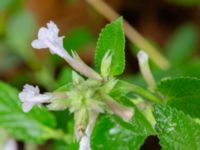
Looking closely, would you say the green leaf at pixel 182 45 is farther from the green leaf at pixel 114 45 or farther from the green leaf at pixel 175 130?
the green leaf at pixel 175 130

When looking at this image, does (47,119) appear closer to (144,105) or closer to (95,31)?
(144,105)

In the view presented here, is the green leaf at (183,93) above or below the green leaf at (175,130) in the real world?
above

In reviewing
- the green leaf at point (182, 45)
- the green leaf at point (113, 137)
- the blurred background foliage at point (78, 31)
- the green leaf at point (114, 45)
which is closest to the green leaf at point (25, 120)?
the green leaf at point (113, 137)

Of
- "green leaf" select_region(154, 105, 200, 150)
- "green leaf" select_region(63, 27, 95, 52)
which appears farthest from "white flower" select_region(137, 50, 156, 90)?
"green leaf" select_region(63, 27, 95, 52)

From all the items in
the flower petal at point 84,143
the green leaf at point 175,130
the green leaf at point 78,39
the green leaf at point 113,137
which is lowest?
the green leaf at point 175,130

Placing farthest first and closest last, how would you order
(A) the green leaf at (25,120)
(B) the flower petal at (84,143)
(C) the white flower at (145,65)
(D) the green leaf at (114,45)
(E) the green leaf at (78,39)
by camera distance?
(E) the green leaf at (78,39)
(A) the green leaf at (25,120)
(C) the white flower at (145,65)
(D) the green leaf at (114,45)
(B) the flower petal at (84,143)

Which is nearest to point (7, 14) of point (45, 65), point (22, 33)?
point (22, 33)

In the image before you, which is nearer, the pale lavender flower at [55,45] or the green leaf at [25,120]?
the pale lavender flower at [55,45]

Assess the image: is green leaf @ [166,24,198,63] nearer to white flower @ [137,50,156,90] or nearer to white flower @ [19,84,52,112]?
white flower @ [137,50,156,90]
